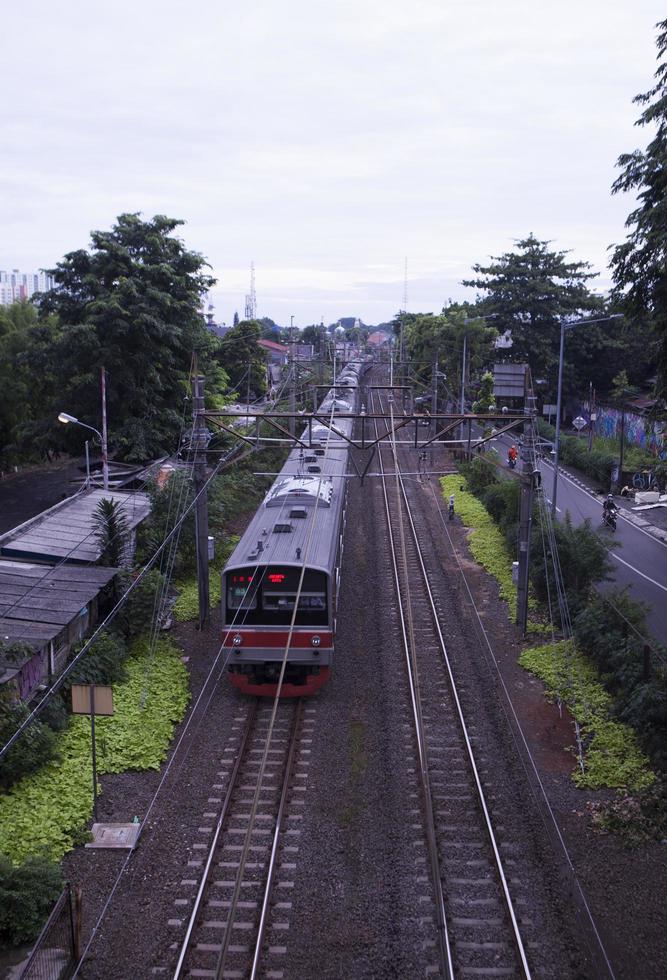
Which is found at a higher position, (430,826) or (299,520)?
(299,520)

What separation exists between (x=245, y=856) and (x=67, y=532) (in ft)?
36.9

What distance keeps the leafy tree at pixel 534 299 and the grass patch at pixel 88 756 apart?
111 feet

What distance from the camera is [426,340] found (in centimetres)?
4366

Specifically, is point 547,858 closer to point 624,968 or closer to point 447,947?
point 624,968

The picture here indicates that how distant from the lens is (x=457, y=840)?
9.91m

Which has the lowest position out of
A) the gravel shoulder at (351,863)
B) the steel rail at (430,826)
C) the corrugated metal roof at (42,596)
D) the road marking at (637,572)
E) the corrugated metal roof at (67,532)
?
the gravel shoulder at (351,863)

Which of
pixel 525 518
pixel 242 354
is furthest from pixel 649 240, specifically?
pixel 242 354

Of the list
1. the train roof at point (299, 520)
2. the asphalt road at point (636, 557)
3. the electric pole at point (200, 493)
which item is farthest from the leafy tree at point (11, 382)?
the asphalt road at point (636, 557)

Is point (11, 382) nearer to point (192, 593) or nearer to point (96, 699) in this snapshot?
point (192, 593)

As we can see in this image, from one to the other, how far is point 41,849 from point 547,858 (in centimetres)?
603

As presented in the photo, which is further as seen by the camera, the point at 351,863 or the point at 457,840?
the point at 457,840

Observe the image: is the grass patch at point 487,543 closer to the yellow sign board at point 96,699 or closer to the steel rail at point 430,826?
the steel rail at point 430,826

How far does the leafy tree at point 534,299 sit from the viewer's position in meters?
44.2

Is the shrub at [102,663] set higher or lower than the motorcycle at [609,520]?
lower
